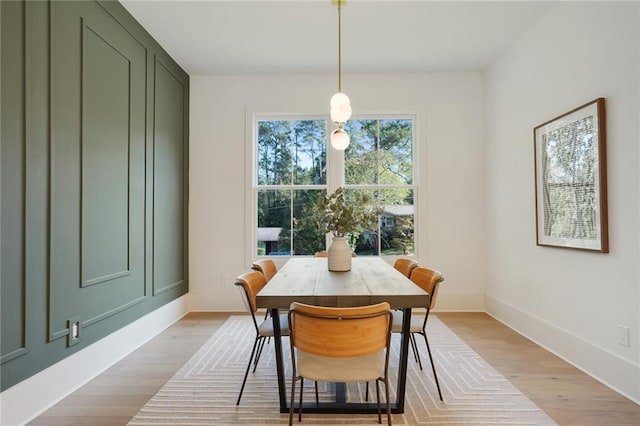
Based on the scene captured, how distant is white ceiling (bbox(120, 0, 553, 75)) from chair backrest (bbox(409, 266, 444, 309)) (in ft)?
7.49

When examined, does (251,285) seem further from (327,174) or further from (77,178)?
(327,174)

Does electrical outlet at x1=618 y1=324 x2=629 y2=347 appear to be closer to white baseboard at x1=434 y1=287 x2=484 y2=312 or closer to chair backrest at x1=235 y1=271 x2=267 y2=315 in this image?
white baseboard at x1=434 y1=287 x2=484 y2=312

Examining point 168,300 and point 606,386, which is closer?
point 606,386

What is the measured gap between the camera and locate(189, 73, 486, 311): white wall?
452cm

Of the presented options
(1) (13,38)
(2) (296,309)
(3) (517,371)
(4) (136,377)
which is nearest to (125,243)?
(4) (136,377)

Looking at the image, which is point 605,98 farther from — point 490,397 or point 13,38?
point 13,38

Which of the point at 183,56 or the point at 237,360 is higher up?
the point at 183,56

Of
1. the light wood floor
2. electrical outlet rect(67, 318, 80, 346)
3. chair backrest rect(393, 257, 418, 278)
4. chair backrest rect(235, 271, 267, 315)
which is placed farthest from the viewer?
chair backrest rect(393, 257, 418, 278)

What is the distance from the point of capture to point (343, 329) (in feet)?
5.43

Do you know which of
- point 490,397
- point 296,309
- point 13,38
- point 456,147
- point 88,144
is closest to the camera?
point 296,309

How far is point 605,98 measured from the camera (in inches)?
100

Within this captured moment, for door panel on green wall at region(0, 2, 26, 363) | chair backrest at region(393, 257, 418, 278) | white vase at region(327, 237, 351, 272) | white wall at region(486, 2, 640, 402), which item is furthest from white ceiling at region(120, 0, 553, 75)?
chair backrest at region(393, 257, 418, 278)

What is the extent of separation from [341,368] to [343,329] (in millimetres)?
288

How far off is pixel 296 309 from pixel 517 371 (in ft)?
6.76
